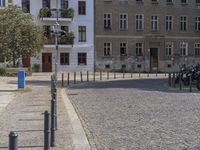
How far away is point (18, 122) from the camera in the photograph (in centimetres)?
1441

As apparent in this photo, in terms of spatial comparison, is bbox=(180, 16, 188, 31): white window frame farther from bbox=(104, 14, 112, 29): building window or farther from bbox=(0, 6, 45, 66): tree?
bbox=(0, 6, 45, 66): tree

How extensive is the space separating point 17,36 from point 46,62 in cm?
1479

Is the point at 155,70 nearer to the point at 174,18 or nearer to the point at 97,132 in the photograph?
the point at 174,18

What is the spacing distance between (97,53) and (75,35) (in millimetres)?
3460

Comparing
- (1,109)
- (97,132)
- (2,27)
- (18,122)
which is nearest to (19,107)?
(1,109)

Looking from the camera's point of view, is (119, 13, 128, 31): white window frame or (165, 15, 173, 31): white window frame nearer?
(119, 13, 128, 31): white window frame

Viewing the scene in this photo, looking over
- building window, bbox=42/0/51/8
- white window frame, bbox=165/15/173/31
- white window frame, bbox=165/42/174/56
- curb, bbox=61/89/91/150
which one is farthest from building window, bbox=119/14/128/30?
curb, bbox=61/89/91/150

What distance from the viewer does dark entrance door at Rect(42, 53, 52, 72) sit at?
64.7 metres

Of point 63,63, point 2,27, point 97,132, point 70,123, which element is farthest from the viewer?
point 63,63

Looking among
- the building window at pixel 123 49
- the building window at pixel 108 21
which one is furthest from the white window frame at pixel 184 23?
the building window at pixel 108 21

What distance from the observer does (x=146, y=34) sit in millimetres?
68250

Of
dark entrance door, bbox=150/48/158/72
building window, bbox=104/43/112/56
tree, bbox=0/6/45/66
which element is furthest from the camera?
dark entrance door, bbox=150/48/158/72

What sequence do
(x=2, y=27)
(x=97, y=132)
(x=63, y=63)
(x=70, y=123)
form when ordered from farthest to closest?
(x=63, y=63) → (x=2, y=27) → (x=70, y=123) → (x=97, y=132)

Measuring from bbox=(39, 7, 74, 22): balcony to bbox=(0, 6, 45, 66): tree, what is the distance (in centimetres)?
1035
